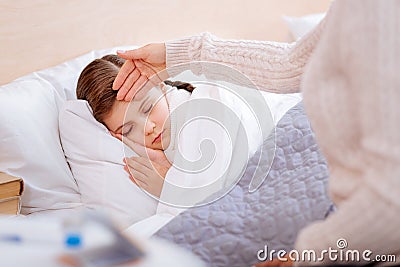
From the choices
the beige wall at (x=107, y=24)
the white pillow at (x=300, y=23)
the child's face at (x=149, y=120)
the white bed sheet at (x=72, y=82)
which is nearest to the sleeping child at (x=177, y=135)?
the child's face at (x=149, y=120)

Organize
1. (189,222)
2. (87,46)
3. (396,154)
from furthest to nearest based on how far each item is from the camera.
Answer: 1. (87,46)
2. (189,222)
3. (396,154)

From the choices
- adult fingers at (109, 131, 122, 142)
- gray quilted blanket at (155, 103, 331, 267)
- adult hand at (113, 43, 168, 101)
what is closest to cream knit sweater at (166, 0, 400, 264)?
gray quilted blanket at (155, 103, 331, 267)

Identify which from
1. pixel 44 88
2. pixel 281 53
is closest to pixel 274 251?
pixel 281 53

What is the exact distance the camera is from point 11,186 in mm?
1535

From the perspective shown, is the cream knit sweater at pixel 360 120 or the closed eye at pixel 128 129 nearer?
the cream knit sweater at pixel 360 120

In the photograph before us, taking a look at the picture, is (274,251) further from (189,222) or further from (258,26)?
(258,26)

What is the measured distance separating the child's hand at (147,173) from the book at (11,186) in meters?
0.28

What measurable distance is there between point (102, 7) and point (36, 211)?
708mm

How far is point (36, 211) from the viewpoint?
5.51 feet

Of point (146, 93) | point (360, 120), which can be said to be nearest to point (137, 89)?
point (146, 93)

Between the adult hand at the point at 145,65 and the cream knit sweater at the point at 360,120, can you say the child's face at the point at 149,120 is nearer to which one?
the adult hand at the point at 145,65

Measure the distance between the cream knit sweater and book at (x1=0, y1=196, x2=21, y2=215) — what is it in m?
0.83

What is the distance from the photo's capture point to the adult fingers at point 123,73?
5.18ft

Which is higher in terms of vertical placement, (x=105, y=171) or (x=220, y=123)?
(x=220, y=123)
